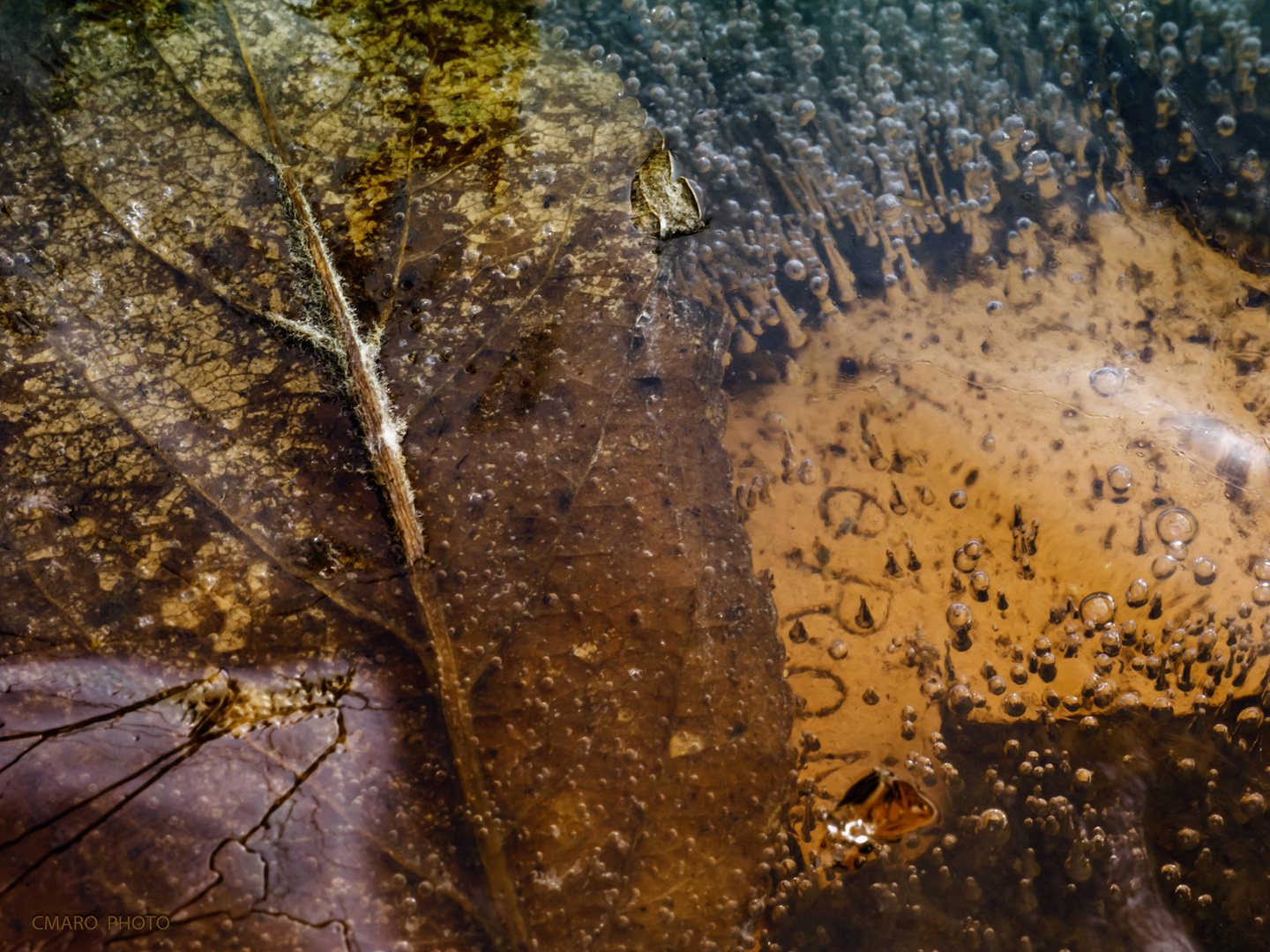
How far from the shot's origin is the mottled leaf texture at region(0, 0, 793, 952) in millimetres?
1007

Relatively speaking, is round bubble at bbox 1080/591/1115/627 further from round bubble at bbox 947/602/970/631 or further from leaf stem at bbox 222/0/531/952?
leaf stem at bbox 222/0/531/952

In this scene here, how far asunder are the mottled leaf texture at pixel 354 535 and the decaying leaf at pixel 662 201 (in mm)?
26

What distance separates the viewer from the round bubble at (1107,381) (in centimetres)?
131

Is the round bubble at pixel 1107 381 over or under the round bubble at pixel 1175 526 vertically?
over

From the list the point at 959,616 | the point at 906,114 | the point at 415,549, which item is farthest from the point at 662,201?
the point at 959,616

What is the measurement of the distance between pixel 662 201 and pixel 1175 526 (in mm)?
956

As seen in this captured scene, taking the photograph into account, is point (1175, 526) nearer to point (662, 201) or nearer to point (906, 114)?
point (906, 114)

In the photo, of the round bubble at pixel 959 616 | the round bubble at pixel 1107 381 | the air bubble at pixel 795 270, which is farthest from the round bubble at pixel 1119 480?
the air bubble at pixel 795 270

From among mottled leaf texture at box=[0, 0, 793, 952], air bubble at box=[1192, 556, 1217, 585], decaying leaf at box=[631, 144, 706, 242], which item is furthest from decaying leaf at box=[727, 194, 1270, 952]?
decaying leaf at box=[631, 144, 706, 242]

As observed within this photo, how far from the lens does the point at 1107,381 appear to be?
1.32m

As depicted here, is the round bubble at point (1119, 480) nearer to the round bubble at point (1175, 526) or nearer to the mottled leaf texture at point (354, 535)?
the round bubble at point (1175, 526)

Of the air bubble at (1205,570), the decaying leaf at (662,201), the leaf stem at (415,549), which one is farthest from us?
the decaying leaf at (662,201)

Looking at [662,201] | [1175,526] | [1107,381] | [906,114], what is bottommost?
[1175,526]

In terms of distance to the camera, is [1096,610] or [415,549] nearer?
[415,549]
